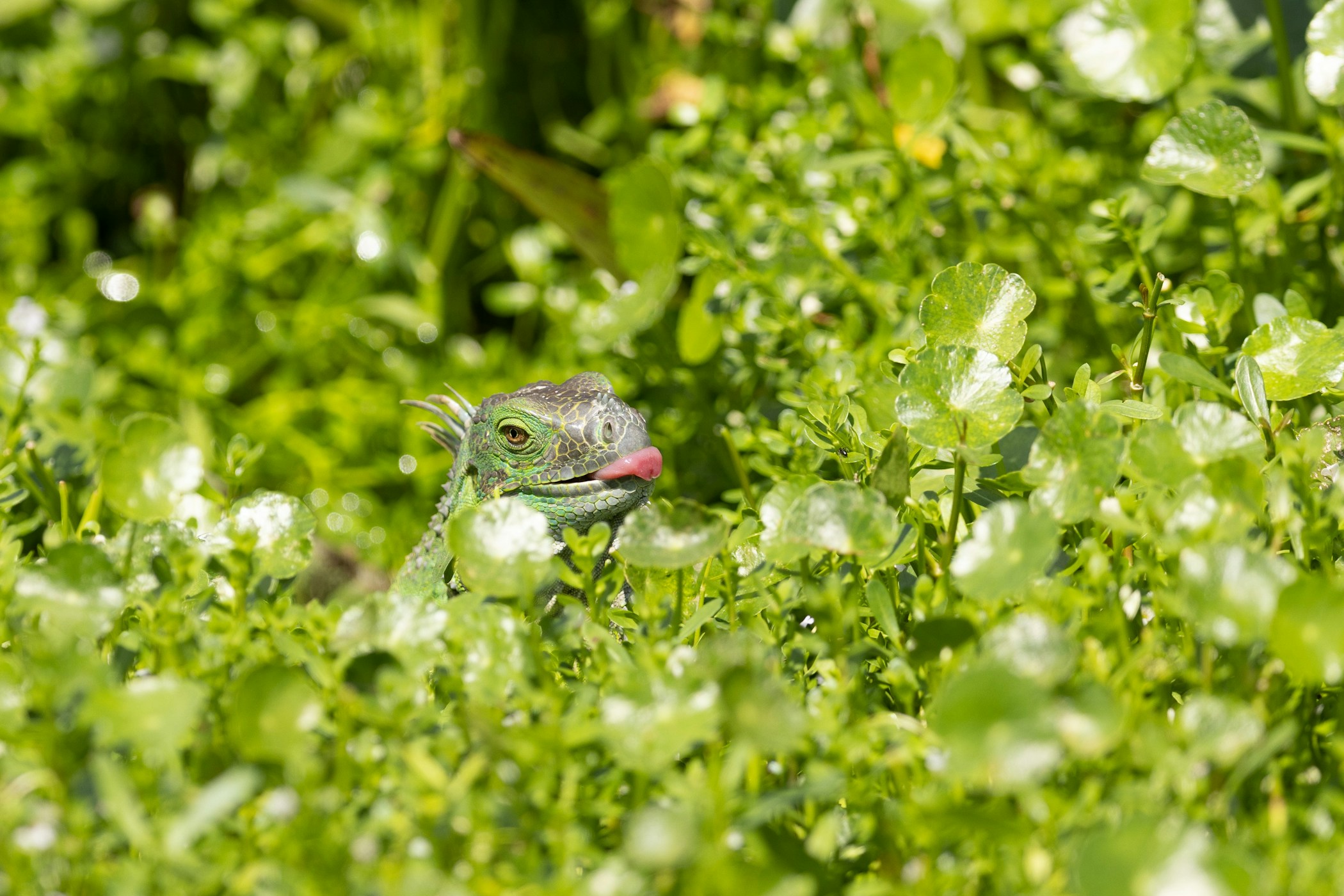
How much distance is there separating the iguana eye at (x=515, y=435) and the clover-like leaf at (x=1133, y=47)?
2.94 feet

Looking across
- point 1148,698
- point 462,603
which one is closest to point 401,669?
point 462,603

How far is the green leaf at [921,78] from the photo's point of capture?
6.07 feet

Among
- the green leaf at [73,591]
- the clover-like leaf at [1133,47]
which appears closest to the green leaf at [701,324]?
the clover-like leaf at [1133,47]

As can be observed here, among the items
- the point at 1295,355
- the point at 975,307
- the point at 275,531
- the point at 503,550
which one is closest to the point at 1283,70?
the point at 1295,355

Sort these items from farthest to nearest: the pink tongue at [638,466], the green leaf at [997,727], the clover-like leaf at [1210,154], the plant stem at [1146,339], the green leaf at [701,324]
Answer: the green leaf at [701,324] < the pink tongue at [638,466] < the clover-like leaf at [1210,154] < the plant stem at [1146,339] < the green leaf at [997,727]

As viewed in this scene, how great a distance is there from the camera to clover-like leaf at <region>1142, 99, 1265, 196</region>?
138cm

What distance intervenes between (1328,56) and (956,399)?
2.35 ft

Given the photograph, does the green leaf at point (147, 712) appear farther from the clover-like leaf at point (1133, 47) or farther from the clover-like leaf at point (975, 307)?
the clover-like leaf at point (1133, 47)

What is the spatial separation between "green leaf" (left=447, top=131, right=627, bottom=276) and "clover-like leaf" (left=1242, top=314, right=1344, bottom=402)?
107 centimetres

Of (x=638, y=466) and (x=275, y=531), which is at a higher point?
(x=275, y=531)

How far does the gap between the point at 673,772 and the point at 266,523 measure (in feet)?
1.69

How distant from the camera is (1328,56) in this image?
1.41 meters

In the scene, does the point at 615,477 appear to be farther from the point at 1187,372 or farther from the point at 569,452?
the point at 1187,372

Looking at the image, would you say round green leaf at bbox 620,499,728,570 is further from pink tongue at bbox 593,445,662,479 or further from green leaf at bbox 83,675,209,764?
pink tongue at bbox 593,445,662,479
